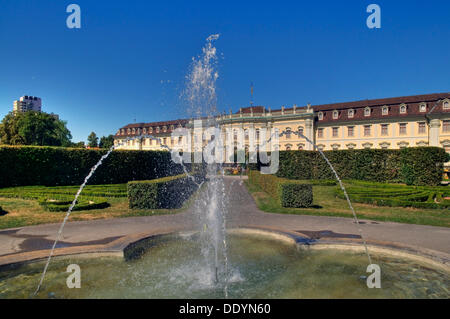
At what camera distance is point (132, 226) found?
984cm

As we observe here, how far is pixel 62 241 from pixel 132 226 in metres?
2.30

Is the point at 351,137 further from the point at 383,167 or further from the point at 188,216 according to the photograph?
the point at 188,216

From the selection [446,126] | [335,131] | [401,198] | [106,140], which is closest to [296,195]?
[401,198]

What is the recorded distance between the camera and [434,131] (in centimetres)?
4356

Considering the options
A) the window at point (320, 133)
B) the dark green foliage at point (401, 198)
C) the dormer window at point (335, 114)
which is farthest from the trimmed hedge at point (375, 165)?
the window at point (320, 133)

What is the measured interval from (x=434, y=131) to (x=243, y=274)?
49.7 metres

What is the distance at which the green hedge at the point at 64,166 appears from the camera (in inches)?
794

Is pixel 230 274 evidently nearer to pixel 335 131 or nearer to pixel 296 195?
pixel 296 195

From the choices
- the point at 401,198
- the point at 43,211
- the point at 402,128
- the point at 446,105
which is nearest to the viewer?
the point at 43,211

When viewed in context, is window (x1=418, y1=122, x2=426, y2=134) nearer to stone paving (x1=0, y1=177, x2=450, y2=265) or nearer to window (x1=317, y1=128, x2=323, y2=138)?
window (x1=317, y1=128, x2=323, y2=138)

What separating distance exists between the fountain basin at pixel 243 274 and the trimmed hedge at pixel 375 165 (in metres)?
20.4

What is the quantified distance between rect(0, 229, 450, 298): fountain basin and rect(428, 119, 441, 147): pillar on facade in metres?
46.5
